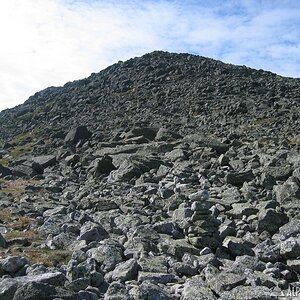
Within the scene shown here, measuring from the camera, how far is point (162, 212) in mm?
21328

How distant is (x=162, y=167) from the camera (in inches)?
1286

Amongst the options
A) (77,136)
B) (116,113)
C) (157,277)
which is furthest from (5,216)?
(116,113)

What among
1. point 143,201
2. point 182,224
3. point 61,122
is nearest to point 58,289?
point 182,224

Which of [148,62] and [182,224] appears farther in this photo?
[148,62]

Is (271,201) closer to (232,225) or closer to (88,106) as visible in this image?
(232,225)

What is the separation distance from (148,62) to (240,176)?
291 feet

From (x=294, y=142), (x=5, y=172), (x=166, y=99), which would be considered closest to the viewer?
(x=294, y=142)

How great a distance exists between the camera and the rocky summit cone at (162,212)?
1139cm

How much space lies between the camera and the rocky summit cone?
1139 centimetres

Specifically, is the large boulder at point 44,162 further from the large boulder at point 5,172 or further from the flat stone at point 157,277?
the flat stone at point 157,277

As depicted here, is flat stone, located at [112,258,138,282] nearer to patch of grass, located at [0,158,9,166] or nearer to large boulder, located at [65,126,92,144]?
large boulder, located at [65,126,92,144]

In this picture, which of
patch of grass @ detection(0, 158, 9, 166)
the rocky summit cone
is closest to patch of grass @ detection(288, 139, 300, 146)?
the rocky summit cone

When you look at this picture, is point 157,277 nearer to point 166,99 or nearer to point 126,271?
point 126,271

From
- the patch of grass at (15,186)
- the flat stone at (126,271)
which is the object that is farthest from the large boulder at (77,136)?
the flat stone at (126,271)
